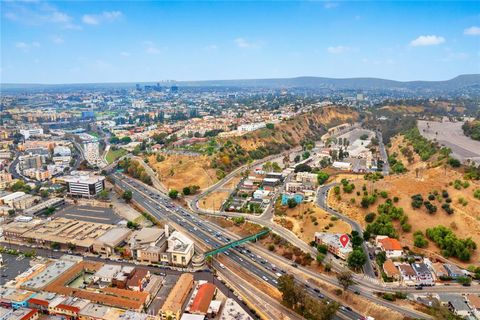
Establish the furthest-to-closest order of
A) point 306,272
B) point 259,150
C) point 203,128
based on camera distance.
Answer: point 203,128
point 259,150
point 306,272

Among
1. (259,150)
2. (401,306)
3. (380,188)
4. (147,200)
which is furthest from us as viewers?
(259,150)

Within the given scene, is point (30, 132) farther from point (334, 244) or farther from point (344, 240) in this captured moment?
point (344, 240)

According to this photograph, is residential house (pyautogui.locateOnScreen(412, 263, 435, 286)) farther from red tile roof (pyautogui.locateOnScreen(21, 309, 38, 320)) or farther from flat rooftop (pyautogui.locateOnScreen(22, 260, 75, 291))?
flat rooftop (pyautogui.locateOnScreen(22, 260, 75, 291))

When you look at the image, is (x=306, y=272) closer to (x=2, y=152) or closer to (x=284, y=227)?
(x=284, y=227)

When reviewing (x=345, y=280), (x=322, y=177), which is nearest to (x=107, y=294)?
(x=345, y=280)

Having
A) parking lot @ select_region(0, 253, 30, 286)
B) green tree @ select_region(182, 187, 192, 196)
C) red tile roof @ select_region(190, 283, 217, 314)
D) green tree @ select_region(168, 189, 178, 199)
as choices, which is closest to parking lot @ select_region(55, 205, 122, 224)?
green tree @ select_region(168, 189, 178, 199)

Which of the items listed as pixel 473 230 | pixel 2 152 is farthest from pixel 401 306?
pixel 2 152

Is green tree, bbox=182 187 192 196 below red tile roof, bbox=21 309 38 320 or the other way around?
the other way around

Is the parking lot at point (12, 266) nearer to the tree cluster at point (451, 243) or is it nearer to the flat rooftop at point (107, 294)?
the flat rooftop at point (107, 294)
